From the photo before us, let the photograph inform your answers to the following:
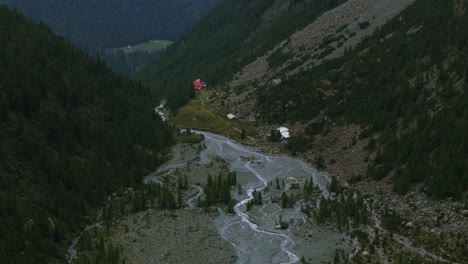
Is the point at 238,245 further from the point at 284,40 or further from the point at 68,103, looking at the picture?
the point at 284,40

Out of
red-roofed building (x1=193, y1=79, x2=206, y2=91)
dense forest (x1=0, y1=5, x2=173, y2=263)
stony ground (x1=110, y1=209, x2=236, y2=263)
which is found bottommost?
stony ground (x1=110, y1=209, x2=236, y2=263)

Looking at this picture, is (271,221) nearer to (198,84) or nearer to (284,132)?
(284,132)


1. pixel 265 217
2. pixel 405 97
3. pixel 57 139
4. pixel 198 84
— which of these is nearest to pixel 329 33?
pixel 198 84

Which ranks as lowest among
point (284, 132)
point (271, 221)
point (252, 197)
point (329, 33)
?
point (271, 221)

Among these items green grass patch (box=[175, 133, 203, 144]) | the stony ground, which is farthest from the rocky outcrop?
the stony ground

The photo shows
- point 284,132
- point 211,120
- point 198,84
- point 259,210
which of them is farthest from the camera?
point 198,84

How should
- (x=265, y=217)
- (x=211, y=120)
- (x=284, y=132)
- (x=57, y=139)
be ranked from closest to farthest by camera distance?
(x=265, y=217)
(x=57, y=139)
(x=284, y=132)
(x=211, y=120)

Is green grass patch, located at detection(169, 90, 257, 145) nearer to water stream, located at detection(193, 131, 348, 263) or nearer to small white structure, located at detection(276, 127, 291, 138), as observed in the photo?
small white structure, located at detection(276, 127, 291, 138)
